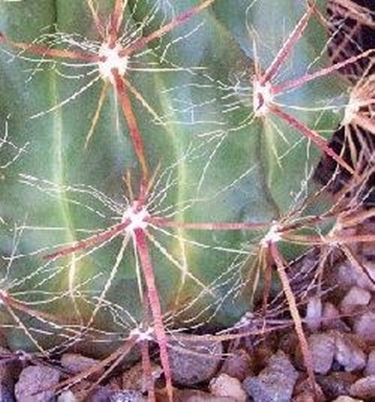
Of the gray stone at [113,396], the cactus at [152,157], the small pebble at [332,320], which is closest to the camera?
the cactus at [152,157]

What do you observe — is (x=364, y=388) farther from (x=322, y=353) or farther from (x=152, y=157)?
(x=152, y=157)

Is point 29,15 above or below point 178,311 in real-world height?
above

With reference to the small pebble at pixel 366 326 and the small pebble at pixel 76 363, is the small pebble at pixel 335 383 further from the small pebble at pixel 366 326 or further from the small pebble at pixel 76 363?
the small pebble at pixel 76 363

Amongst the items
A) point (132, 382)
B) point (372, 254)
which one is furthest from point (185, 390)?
point (372, 254)

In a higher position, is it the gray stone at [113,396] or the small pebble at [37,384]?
the small pebble at [37,384]

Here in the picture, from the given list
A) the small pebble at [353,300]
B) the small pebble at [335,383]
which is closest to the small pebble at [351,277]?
the small pebble at [353,300]

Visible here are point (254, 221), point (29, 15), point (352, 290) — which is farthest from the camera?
Result: point (352, 290)

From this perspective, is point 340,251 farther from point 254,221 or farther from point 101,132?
point 101,132
